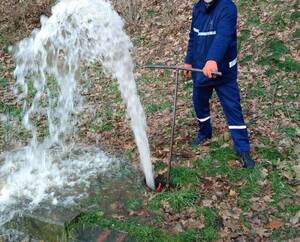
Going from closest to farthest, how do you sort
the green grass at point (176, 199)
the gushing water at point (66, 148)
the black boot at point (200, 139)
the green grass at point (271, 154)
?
the green grass at point (176, 199), the gushing water at point (66, 148), the green grass at point (271, 154), the black boot at point (200, 139)

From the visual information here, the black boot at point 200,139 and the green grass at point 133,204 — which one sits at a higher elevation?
the black boot at point 200,139

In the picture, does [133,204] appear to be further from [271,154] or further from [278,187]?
[271,154]

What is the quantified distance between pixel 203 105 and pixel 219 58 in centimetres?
101

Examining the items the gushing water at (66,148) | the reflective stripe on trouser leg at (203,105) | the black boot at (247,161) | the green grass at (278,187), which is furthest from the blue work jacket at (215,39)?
the green grass at (278,187)

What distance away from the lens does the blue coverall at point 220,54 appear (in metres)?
4.71

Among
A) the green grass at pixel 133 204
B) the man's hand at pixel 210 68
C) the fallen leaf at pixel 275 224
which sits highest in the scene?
the man's hand at pixel 210 68

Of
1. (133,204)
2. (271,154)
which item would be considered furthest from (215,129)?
(133,204)

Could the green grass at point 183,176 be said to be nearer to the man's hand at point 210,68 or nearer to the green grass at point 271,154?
the green grass at point 271,154

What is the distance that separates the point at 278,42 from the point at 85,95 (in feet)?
12.4

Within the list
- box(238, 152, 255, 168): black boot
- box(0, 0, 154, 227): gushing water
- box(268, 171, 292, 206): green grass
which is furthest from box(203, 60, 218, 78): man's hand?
box(268, 171, 292, 206): green grass

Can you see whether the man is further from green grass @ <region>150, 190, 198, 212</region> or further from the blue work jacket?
green grass @ <region>150, 190, 198, 212</region>

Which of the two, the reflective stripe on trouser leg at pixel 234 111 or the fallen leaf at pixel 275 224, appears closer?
the fallen leaf at pixel 275 224

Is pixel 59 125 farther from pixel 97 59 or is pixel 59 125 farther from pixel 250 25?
pixel 250 25

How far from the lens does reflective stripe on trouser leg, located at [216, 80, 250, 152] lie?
199 inches
